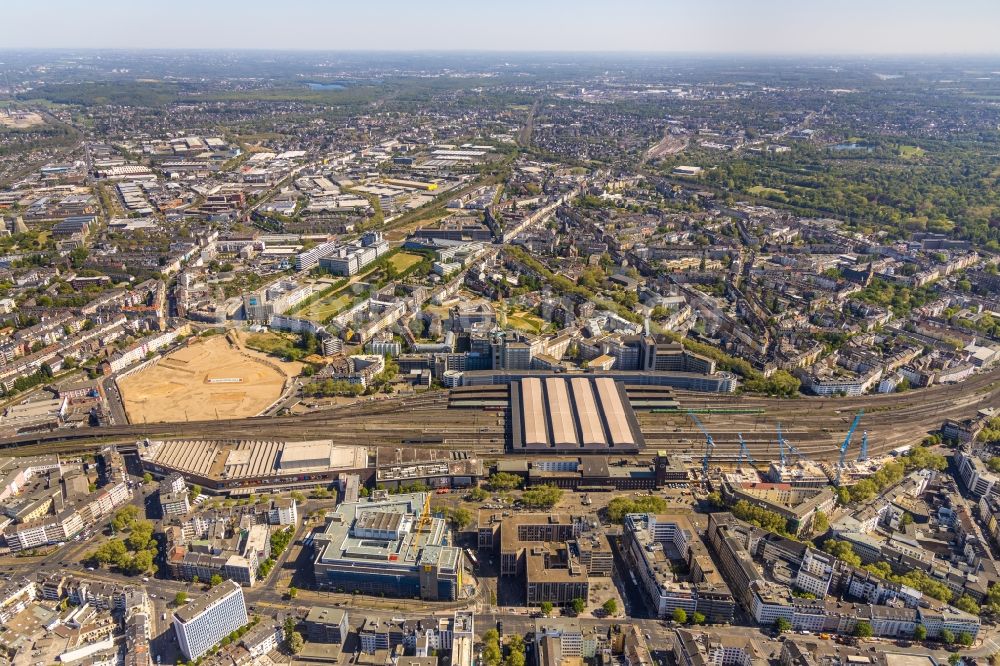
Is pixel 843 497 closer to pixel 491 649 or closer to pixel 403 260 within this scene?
pixel 491 649

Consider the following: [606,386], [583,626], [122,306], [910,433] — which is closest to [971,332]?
[910,433]

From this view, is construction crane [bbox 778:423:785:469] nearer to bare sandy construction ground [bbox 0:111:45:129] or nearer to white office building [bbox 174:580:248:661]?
white office building [bbox 174:580:248:661]

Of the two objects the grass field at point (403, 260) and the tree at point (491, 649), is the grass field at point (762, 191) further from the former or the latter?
the tree at point (491, 649)

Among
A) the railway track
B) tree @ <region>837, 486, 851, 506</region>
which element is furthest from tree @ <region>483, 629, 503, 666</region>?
tree @ <region>837, 486, 851, 506</region>

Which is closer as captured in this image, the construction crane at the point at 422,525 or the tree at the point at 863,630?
the tree at the point at 863,630

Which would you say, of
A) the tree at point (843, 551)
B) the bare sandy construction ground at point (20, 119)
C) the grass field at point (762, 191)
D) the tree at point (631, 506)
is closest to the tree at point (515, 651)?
the tree at point (631, 506)

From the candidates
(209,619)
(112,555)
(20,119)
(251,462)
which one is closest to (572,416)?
(251,462)

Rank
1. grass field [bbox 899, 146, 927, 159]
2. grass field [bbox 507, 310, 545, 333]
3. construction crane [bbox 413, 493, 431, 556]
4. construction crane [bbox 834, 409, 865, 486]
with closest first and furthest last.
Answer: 1. construction crane [bbox 413, 493, 431, 556]
2. construction crane [bbox 834, 409, 865, 486]
3. grass field [bbox 507, 310, 545, 333]
4. grass field [bbox 899, 146, 927, 159]
